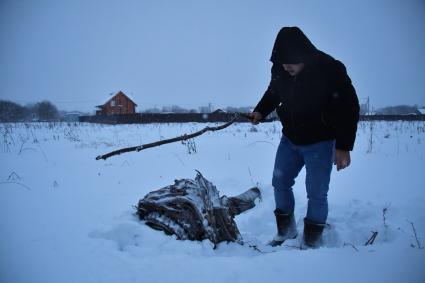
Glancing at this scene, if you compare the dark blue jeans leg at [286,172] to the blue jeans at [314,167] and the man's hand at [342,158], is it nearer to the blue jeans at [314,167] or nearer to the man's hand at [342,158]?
the blue jeans at [314,167]

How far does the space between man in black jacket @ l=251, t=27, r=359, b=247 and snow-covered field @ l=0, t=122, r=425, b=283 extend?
0.47 meters

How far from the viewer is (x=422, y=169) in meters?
4.21

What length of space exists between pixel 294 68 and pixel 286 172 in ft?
3.03

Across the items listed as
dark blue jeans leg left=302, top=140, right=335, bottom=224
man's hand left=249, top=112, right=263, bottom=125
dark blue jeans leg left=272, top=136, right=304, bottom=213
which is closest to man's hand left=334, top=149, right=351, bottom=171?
dark blue jeans leg left=302, top=140, right=335, bottom=224

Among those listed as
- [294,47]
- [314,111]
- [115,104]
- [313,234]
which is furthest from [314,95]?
[115,104]

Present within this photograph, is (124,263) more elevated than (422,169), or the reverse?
(422,169)

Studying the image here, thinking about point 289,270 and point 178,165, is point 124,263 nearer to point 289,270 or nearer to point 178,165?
point 289,270

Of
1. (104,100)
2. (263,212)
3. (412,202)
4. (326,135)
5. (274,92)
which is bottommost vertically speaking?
(263,212)

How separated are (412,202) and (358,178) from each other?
1040mm

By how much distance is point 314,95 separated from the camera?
2248 mm

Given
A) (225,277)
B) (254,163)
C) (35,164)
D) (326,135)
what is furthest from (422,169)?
(35,164)

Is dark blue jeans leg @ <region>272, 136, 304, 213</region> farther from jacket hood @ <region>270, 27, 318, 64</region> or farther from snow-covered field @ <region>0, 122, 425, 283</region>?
jacket hood @ <region>270, 27, 318, 64</region>

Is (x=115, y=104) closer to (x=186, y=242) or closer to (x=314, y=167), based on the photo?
(x=186, y=242)

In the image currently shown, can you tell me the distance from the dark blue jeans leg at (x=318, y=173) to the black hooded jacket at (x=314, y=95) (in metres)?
0.07
